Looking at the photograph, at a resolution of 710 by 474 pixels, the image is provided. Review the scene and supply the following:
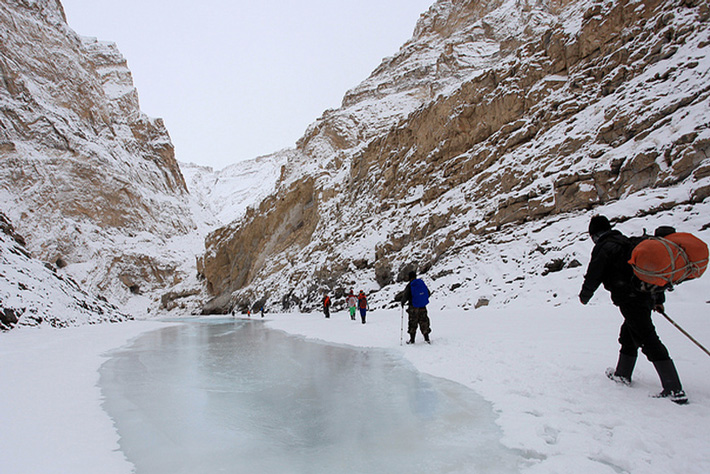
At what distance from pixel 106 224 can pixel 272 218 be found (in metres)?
→ 30.6

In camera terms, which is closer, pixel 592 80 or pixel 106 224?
pixel 592 80

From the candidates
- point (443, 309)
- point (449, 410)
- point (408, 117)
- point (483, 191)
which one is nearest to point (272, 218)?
point (408, 117)

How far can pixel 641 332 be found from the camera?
10.4ft

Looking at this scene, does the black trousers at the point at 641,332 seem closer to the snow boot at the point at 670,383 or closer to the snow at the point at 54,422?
the snow boot at the point at 670,383

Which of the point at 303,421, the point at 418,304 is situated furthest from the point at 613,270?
the point at 418,304

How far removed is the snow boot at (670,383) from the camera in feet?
9.49

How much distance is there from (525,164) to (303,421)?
1535cm

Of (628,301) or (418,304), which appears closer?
(628,301)

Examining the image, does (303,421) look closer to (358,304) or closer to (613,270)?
(613,270)

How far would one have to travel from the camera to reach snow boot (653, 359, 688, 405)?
2.89m

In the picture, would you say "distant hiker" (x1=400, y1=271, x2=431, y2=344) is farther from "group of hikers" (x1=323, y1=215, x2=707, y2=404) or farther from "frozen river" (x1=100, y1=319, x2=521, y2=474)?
"group of hikers" (x1=323, y1=215, x2=707, y2=404)

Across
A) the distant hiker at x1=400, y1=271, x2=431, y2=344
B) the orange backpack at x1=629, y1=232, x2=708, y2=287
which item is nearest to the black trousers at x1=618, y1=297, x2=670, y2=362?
the orange backpack at x1=629, y1=232, x2=708, y2=287

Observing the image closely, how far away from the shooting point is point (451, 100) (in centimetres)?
2261

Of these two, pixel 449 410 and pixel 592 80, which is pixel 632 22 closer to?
pixel 592 80
